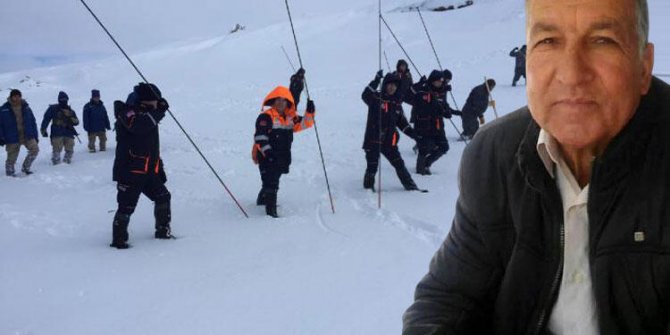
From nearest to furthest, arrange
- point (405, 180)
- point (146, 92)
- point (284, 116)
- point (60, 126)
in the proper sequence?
1. point (146, 92)
2. point (284, 116)
3. point (405, 180)
4. point (60, 126)

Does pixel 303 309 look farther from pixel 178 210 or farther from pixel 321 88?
pixel 321 88

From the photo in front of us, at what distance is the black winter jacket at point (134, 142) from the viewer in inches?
243

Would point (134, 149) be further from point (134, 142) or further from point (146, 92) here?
point (146, 92)

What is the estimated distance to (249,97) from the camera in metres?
21.8

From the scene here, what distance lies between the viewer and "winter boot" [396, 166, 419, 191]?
8531 millimetres

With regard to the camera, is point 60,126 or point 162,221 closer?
point 162,221

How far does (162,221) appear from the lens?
6656 millimetres

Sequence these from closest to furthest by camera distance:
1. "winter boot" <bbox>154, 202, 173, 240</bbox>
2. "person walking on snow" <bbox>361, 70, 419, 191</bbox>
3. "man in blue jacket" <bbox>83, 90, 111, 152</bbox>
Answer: "winter boot" <bbox>154, 202, 173, 240</bbox>, "person walking on snow" <bbox>361, 70, 419, 191</bbox>, "man in blue jacket" <bbox>83, 90, 111, 152</bbox>

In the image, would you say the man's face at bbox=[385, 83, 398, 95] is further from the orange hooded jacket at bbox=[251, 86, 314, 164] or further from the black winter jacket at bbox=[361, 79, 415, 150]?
the orange hooded jacket at bbox=[251, 86, 314, 164]

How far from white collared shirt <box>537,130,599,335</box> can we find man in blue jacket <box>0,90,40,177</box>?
1149 cm

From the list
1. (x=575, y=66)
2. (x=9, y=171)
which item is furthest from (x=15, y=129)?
(x=575, y=66)

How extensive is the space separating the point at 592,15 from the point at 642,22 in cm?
14

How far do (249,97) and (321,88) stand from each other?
9.44 feet

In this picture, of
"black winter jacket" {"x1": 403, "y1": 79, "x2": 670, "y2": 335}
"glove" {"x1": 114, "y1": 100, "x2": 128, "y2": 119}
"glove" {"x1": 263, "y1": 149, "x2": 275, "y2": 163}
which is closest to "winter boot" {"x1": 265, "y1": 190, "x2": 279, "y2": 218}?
"glove" {"x1": 263, "y1": 149, "x2": 275, "y2": 163}
